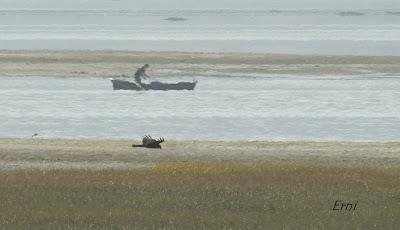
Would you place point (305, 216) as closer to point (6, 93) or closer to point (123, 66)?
point (6, 93)

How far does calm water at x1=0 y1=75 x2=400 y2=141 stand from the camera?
4462 centimetres

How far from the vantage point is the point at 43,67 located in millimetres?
77500

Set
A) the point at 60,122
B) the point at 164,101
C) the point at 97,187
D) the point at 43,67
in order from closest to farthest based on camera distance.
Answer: the point at 97,187, the point at 60,122, the point at 164,101, the point at 43,67

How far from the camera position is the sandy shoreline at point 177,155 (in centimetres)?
3042

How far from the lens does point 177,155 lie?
1275 inches

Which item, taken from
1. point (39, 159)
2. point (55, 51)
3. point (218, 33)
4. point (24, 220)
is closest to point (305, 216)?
point (24, 220)

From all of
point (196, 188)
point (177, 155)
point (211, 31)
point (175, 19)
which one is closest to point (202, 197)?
point (196, 188)

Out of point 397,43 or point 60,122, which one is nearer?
point 60,122

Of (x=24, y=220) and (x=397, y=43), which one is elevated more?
(x=24, y=220)

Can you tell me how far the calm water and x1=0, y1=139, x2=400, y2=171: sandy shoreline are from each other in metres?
6.40

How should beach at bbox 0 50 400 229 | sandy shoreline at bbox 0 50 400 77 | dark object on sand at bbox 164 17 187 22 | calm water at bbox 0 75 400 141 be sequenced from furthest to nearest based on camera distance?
1. dark object on sand at bbox 164 17 187 22
2. sandy shoreline at bbox 0 50 400 77
3. calm water at bbox 0 75 400 141
4. beach at bbox 0 50 400 229

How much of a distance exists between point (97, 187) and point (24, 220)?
4144mm

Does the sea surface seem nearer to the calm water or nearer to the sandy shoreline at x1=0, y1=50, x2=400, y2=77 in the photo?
the sandy shoreline at x1=0, y1=50, x2=400, y2=77

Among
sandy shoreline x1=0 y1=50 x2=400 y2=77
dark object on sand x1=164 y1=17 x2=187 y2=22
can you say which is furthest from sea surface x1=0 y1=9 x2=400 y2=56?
sandy shoreline x1=0 y1=50 x2=400 y2=77
